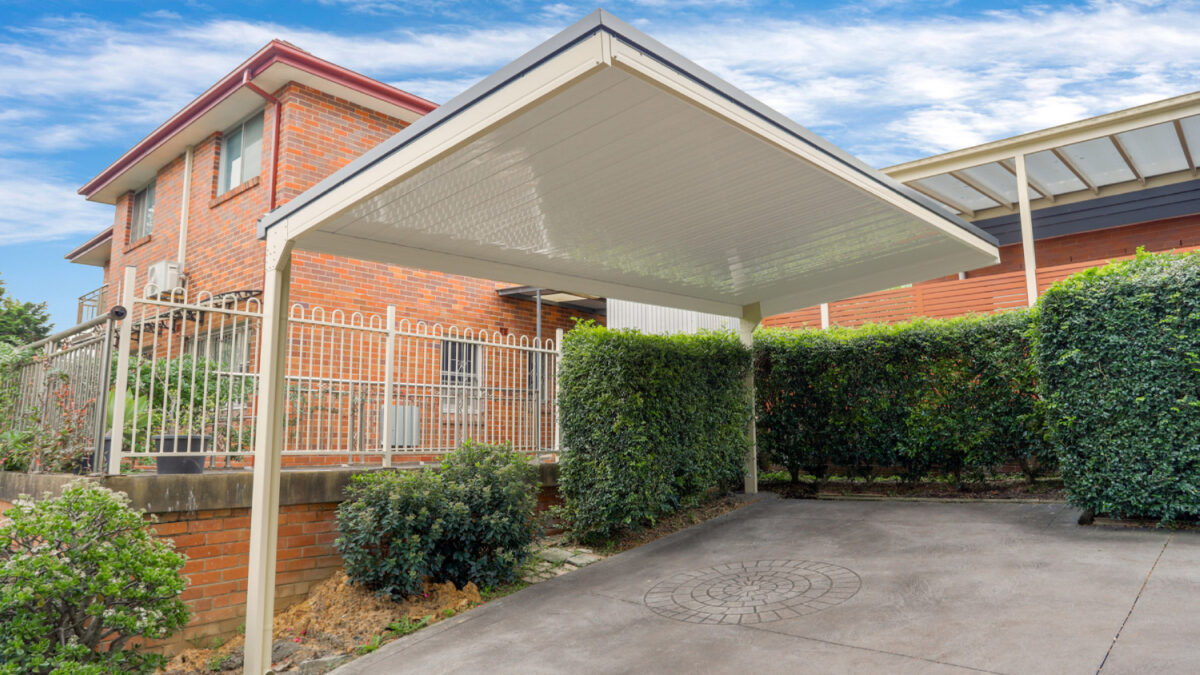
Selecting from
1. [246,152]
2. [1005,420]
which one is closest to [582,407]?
[1005,420]

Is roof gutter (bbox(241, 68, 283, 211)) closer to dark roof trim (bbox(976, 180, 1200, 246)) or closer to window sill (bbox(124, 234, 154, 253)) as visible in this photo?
window sill (bbox(124, 234, 154, 253))

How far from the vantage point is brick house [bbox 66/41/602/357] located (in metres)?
10.3

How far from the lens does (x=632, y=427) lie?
6996 mm

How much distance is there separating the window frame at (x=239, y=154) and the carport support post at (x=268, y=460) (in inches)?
262

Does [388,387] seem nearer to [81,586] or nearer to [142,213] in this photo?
[81,586]

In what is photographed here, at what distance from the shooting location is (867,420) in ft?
29.0

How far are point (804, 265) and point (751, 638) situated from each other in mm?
4143

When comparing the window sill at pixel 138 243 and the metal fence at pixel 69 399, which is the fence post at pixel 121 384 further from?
the window sill at pixel 138 243

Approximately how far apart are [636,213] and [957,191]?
10.5 meters

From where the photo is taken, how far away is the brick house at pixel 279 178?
1034 cm

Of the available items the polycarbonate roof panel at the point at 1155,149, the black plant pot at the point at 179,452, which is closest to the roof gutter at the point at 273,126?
the black plant pot at the point at 179,452

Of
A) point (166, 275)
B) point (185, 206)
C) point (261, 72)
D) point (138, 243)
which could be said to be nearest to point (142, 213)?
point (138, 243)

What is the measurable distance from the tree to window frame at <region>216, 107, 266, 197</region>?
17.3m

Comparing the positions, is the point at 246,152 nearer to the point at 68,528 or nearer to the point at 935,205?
the point at 68,528
